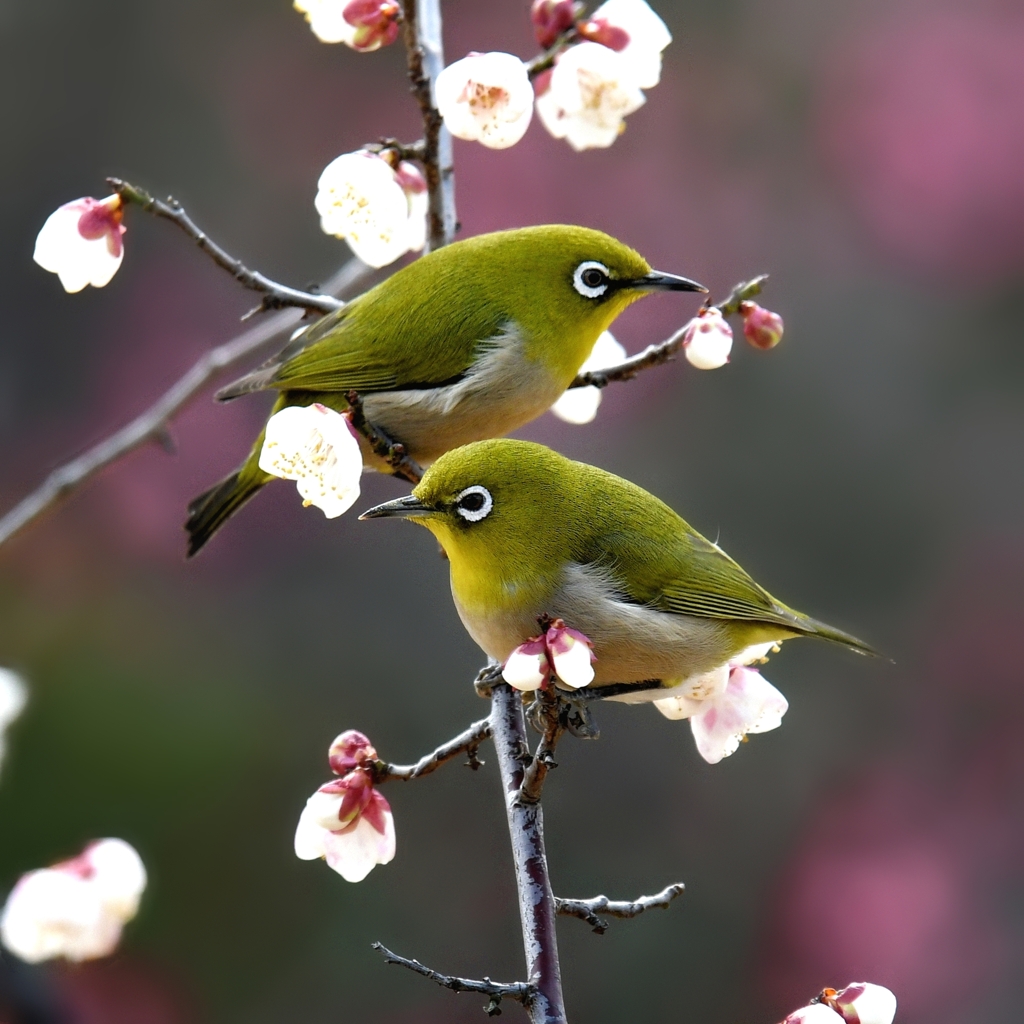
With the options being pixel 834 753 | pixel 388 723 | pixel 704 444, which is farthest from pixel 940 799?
pixel 388 723

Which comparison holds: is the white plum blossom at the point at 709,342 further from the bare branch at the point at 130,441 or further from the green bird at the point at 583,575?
the bare branch at the point at 130,441

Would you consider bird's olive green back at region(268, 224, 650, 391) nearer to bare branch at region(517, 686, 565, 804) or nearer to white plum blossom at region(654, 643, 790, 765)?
white plum blossom at region(654, 643, 790, 765)

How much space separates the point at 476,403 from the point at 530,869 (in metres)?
1.09

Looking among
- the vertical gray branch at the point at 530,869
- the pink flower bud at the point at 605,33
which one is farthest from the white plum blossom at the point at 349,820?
the pink flower bud at the point at 605,33

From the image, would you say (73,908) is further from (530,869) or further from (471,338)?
(471,338)

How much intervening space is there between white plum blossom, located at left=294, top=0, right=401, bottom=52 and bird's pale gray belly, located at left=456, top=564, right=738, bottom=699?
0.98m

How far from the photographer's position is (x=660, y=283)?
2490mm

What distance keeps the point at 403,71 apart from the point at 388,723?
9.22 ft

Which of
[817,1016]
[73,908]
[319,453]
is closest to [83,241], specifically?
[319,453]

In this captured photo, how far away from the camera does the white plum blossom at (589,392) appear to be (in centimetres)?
276

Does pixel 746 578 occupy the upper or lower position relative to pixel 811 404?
lower

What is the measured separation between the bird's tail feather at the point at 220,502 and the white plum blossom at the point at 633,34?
1007mm

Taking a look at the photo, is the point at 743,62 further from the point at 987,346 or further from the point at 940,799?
the point at 940,799

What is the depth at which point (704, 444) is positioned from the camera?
517 cm
